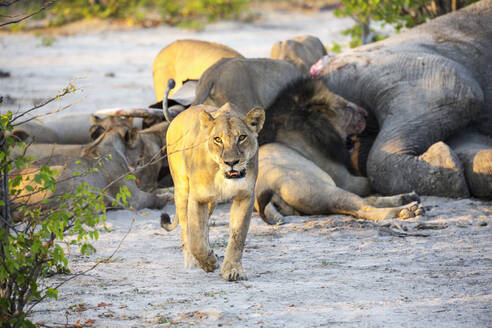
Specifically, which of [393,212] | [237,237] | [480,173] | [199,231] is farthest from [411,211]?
[199,231]

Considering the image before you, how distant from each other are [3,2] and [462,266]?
9.35 ft

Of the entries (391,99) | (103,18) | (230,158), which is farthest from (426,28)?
(103,18)

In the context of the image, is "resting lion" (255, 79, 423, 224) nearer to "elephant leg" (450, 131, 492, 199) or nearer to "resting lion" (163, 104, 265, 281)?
"elephant leg" (450, 131, 492, 199)

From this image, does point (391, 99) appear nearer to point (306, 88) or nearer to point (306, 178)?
point (306, 88)

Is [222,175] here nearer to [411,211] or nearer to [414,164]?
[411,211]

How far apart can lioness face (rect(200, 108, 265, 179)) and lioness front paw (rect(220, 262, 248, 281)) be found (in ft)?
1.86

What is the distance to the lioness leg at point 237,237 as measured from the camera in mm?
4316

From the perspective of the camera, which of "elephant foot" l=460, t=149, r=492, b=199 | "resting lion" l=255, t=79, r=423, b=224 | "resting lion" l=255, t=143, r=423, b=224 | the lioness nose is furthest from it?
"elephant foot" l=460, t=149, r=492, b=199

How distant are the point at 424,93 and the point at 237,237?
3.65 meters

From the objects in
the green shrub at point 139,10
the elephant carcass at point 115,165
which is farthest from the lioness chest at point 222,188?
the green shrub at point 139,10

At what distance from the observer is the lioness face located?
4008 millimetres

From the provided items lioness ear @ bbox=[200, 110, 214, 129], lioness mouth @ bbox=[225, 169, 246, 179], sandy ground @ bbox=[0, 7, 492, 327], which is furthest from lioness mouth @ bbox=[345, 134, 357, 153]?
lioness mouth @ bbox=[225, 169, 246, 179]

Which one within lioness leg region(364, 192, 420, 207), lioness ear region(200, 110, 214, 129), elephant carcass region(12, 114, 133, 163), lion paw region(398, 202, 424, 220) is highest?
lioness ear region(200, 110, 214, 129)

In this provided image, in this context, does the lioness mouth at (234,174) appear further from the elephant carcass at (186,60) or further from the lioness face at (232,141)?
the elephant carcass at (186,60)
